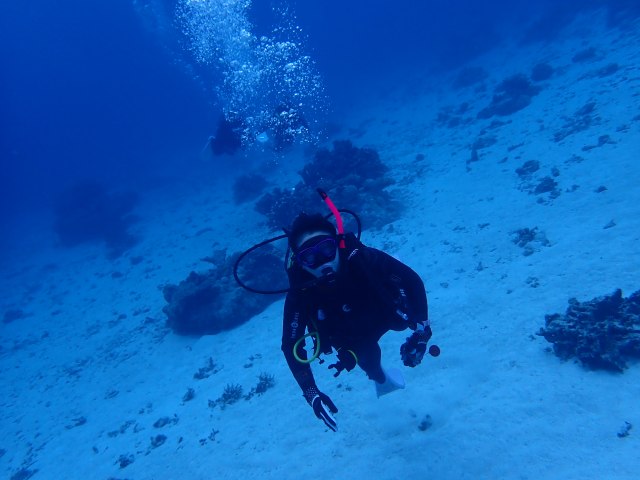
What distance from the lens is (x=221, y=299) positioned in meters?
12.0

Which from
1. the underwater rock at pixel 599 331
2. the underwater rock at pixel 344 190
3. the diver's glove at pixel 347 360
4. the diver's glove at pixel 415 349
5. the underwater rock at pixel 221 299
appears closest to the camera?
the diver's glove at pixel 415 349

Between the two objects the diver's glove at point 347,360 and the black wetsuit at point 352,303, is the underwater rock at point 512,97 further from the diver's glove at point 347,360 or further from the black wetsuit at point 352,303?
the diver's glove at point 347,360

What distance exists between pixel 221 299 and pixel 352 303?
343 inches

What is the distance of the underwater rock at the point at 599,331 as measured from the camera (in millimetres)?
5258

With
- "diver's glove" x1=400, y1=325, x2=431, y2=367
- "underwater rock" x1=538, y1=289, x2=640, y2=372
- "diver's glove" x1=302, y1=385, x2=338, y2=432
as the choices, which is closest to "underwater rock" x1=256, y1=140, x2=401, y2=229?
"underwater rock" x1=538, y1=289, x2=640, y2=372

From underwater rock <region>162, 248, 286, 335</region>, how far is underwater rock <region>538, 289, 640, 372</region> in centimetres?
823

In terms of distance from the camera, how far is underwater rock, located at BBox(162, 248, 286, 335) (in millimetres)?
11719

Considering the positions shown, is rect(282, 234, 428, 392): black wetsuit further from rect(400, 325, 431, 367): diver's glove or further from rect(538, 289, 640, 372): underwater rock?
rect(538, 289, 640, 372): underwater rock

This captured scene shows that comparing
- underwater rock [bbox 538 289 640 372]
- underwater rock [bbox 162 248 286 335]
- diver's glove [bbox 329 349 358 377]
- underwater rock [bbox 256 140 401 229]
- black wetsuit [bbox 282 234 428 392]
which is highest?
underwater rock [bbox 256 140 401 229]

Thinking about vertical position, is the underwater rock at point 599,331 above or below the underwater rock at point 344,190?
below

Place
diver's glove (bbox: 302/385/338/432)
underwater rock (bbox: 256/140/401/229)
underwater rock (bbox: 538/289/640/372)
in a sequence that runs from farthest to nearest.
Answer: underwater rock (bbox: 256/140/401/229) < underwater rock (bbox: 538/289/640/372) < diver's glove (bbox: 302/385/338/432)

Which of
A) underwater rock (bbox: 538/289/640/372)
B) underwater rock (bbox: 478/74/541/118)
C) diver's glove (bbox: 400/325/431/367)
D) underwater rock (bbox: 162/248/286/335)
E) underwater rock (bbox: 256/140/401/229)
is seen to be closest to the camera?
diver's glove (bbox: 400/325/431/367)

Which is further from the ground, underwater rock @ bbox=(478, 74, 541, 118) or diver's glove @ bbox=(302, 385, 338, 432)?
underwater rock @ bbox=(478, 74, 541, 118)

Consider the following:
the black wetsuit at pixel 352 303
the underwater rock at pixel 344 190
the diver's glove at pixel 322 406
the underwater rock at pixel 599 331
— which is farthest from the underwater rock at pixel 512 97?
the diver's glove at pixel 322 406
